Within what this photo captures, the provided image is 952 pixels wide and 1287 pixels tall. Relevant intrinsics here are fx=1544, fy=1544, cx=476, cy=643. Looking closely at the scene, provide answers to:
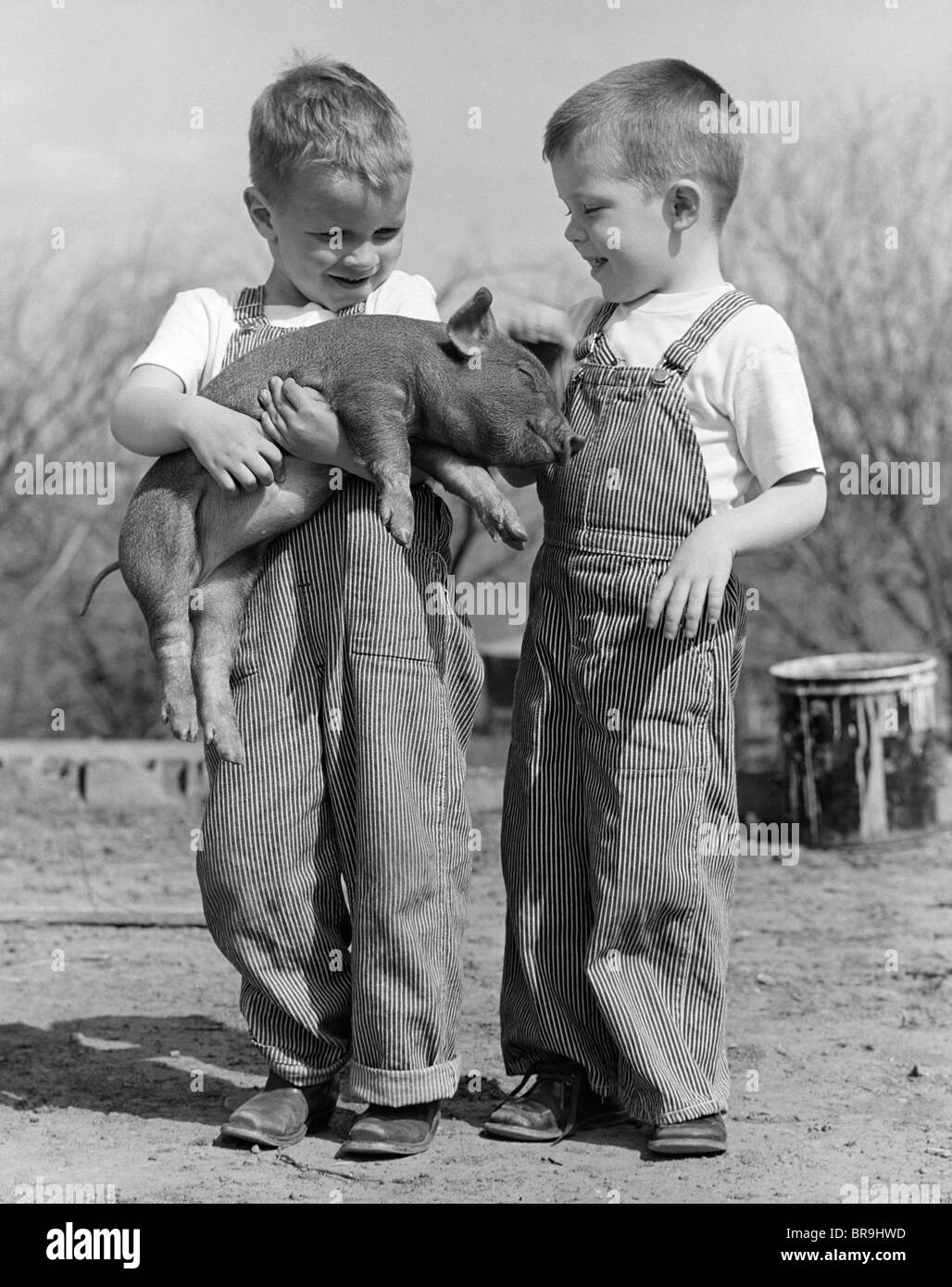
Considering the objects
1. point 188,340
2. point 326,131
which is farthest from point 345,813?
point 326,131

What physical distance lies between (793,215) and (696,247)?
425cm

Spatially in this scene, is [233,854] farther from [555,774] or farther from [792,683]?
[792,683]

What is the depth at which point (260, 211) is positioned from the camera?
3.04 m

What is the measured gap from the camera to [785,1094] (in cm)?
348

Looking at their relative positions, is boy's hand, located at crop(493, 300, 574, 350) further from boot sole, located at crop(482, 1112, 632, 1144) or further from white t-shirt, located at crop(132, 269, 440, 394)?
boot sole, located at crop(482, 1112, 632, 1144)

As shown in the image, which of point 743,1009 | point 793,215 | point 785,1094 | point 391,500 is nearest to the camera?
point 391,500

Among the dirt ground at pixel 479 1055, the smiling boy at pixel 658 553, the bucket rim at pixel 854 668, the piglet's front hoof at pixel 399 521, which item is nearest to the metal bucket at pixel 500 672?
the dirt ground at pixel 479 1055

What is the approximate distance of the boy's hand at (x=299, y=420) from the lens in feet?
9.39

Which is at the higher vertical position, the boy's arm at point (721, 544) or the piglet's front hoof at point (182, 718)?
the boy's arm at point (721, 544)

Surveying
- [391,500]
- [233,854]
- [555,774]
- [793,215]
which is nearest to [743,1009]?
[555,774]

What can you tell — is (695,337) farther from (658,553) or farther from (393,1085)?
(393,1085)

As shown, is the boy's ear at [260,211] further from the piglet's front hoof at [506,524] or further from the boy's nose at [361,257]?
the piglet's front hoof at [506,524]

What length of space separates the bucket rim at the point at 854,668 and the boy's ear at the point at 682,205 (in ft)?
11.3

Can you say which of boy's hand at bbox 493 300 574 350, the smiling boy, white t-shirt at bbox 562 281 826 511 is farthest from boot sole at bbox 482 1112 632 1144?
boy's hand at bbox 493 300 574 350
